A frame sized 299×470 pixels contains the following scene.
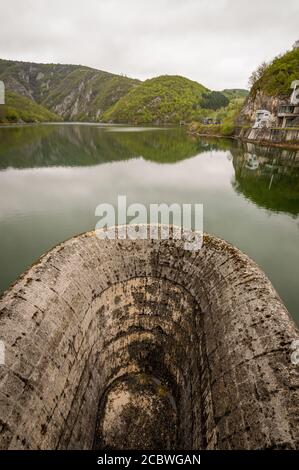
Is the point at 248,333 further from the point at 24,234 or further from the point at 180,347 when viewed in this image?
the point at 24,234

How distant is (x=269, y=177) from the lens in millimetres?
42469

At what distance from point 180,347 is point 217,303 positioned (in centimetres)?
273

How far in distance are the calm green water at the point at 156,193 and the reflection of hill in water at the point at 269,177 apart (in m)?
0.13

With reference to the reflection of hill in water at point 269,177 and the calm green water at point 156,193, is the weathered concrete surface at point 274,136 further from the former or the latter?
the calm green water at point 156,193

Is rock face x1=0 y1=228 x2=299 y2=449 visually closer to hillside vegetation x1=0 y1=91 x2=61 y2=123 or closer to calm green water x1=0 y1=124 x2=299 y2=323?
calm green water x1=0 y1=124 x2=299 y2=323

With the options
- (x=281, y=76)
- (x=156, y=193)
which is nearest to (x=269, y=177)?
(x=156, y=193)

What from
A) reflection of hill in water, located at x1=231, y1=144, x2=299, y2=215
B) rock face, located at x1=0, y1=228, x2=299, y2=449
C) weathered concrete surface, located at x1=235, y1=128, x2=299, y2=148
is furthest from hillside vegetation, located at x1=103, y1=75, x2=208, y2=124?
rock face, located at x1=0, y1=228, x2=299, y2=449

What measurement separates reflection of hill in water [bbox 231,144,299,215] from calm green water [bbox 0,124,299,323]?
13 cm

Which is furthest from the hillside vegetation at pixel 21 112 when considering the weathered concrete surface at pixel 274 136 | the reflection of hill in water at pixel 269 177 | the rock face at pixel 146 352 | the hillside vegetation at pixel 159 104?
the rock face at pixel 146 352

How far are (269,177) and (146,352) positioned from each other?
39690 millimetres

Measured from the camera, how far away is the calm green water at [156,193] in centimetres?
1934

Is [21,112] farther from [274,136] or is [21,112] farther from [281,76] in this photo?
[274,136]

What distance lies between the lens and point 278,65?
7456 cm
